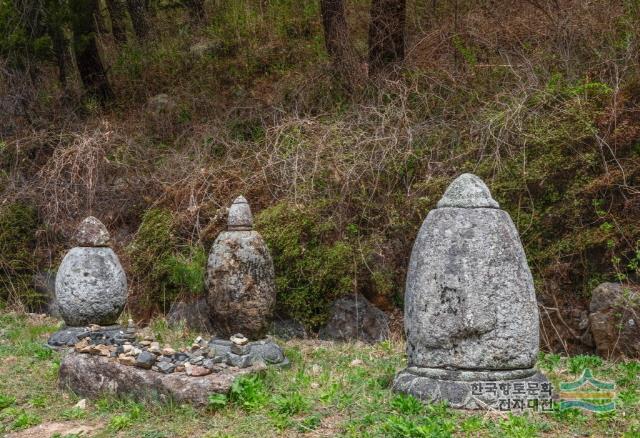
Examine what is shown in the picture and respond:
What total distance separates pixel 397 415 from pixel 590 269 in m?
3.75

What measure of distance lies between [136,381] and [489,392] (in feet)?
9.12

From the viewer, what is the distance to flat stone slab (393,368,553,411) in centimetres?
505

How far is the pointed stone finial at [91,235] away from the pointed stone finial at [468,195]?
4494mm

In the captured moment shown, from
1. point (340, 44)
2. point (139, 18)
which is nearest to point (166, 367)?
point (340, 44)

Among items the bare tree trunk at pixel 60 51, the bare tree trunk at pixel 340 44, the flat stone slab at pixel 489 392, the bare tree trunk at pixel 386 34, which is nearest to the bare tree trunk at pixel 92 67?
the bare tree trunk at pixel 60 51

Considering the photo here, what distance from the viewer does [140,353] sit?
6.21m

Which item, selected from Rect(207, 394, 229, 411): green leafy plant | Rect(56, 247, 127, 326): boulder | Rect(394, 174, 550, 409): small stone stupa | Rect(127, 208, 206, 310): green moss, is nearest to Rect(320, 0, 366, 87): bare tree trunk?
Rect(127, 208, 206, 310): green moss

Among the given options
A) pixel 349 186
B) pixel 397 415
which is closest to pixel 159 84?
pixel 349 186

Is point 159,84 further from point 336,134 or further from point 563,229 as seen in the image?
point 563,229

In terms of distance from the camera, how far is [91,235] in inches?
332

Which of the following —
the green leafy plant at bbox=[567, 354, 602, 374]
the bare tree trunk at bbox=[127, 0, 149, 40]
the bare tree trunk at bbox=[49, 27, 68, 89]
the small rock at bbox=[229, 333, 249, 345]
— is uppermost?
the bare tree trunk at bbox=[127, 0, 149, 40]

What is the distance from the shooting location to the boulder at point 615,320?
281 inches

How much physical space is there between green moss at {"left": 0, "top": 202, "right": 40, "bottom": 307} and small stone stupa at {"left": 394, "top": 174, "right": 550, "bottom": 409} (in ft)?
24.2

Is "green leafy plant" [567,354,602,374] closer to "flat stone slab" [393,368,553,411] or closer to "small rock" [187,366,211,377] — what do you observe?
"flat stone slab" [393,368,553,411]
